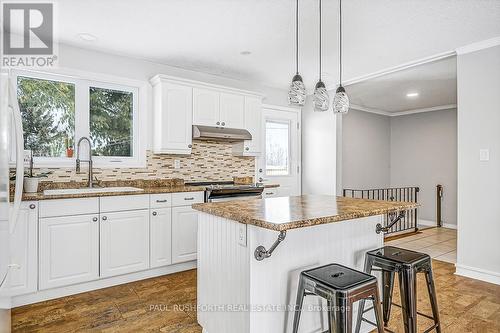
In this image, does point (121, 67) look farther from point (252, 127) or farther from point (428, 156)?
point (428, 156)

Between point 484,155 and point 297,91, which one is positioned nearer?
point 297,91

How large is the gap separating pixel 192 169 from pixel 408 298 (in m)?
2.92

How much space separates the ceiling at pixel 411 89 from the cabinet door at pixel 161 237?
337cm

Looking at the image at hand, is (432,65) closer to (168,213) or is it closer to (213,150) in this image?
(213,150)

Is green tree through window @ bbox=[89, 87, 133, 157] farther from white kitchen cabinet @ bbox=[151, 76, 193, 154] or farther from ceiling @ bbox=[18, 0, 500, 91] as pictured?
ceiling @ bbox=[18, 0, 500, 91]

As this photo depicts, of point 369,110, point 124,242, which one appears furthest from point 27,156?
point 369,110

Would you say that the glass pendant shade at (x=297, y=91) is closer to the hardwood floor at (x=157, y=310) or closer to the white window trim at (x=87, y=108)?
the hardwood floor at (x=157, y=310)

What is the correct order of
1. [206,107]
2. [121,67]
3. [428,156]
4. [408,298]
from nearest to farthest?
[408,298], [121,67], [206,107], [428,156]

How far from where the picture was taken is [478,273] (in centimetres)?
317

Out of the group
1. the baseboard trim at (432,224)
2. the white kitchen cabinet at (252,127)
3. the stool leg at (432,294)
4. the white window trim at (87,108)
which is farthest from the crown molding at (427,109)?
the white window trim at (87,108)

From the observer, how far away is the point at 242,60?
147 inches

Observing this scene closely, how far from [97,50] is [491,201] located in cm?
444

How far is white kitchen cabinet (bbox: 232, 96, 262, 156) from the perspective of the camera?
429 cm

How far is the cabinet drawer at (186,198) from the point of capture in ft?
10.9
